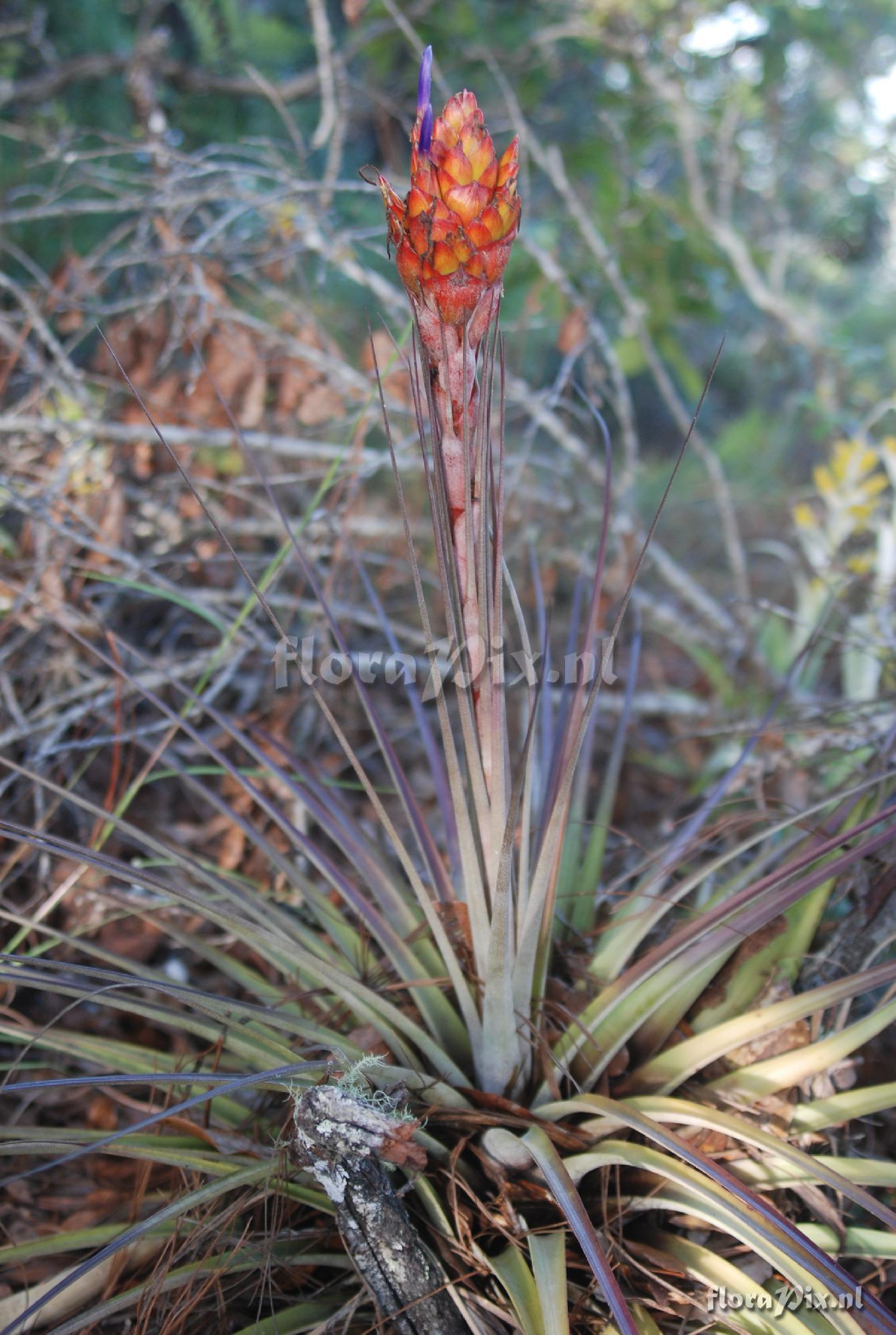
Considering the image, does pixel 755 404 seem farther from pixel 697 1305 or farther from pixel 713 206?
pixel 697 1305

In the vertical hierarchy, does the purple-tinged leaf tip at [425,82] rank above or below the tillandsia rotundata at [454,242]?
above

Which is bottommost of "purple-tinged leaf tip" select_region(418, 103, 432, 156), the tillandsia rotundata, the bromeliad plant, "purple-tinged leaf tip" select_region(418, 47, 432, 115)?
the bromeliad plant

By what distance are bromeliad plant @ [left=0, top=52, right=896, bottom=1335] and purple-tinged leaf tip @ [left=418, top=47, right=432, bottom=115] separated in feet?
0.03

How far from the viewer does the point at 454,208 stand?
695 mm

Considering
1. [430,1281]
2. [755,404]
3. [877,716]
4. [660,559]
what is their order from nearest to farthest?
1. [430,1281]
2. [877,716]
3. [660,559]
4. [755,404]

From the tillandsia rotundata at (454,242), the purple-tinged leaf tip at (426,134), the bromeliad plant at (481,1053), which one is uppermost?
the purple-tinged leaf tip at (426,134)

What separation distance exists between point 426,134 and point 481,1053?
937 millimetres

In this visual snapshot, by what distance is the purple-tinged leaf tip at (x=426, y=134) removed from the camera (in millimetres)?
687

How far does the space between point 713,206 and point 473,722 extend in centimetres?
430

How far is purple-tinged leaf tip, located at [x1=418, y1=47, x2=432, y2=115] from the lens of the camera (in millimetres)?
679

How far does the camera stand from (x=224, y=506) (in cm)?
206

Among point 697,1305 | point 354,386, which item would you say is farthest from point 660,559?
point 697,1305

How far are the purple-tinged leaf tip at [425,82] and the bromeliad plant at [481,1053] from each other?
0.4 inches

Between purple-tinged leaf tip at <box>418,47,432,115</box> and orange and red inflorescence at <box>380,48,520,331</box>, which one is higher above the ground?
purple-tinged leaf tip at <box>418,47,432,115</box>
